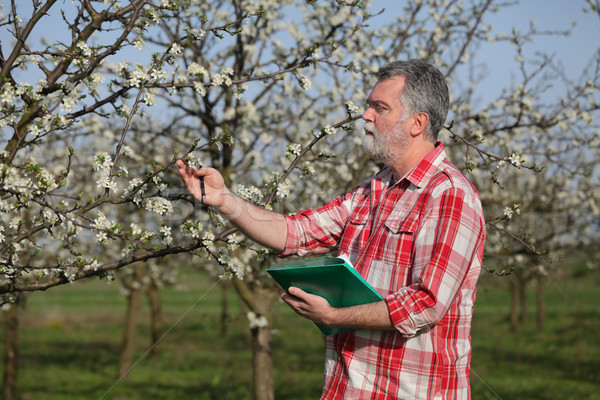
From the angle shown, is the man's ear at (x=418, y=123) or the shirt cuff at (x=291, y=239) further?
the shirt cuff at (x=291, y=239)

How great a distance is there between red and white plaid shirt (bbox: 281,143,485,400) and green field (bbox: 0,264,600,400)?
3489 millimetres

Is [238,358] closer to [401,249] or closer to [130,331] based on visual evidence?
[130,331]

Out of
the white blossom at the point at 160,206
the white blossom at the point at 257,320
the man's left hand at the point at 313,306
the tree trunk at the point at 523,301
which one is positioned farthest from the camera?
the tree trunk at the point at 523,301

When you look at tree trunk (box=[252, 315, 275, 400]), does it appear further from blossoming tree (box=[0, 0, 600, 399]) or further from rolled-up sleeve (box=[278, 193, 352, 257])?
rolled-up sleeve (box=[278, 193, 352, 257])

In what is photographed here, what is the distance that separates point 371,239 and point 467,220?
0.47m

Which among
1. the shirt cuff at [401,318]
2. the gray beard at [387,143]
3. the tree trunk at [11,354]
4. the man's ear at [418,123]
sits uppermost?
the man's ear at [418,123]

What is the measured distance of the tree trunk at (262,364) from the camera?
20.7ft

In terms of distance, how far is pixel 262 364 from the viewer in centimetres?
632

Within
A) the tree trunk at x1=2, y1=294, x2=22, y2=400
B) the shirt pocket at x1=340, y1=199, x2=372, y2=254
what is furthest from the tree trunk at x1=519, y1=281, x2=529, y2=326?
the shirt pocket at x1=340, y1=199, x2=372, y2=254

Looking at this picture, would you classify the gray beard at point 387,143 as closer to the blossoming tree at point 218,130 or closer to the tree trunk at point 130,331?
the blossoming tree at point 218,130

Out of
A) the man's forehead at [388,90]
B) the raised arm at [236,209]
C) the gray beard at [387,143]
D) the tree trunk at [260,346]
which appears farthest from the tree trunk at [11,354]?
the man's forehead at [388,90]

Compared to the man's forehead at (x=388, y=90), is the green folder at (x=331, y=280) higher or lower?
lower

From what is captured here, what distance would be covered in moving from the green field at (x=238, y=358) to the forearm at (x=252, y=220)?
305 centimetres

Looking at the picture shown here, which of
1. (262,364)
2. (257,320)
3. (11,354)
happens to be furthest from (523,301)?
(11,354)
